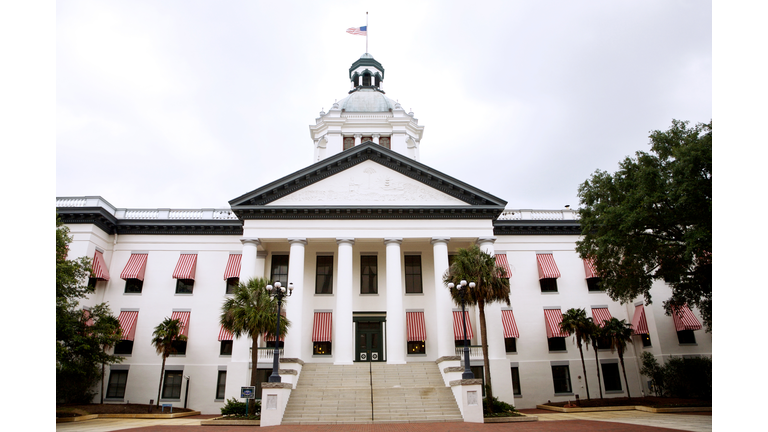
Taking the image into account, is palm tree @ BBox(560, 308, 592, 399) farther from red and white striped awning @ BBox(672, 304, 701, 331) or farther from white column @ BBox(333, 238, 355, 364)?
white column @ BBox(333, 238, 355, 364)

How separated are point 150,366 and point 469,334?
20238mm

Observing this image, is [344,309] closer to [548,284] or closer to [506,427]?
[506,427]

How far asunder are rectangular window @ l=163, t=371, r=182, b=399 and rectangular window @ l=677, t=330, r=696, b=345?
32.1m

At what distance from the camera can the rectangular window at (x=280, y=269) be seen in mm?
31312

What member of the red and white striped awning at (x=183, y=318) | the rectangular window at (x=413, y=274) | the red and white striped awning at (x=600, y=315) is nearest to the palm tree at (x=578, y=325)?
the red and white striped awning at (x=600, y=315)

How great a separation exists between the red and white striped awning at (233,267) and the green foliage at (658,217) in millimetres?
21137

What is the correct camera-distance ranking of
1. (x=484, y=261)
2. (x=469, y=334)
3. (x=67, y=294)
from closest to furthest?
(x=67, y=294), (x=484, y=261), (x=469, y=334)

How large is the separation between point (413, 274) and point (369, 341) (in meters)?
5.34

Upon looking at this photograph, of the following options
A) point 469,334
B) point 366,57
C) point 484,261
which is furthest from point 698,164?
point 366,57

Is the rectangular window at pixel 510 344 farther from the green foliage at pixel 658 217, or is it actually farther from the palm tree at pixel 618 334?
the green foliage at pixel 658 217

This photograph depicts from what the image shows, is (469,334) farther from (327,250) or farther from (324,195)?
(324,195)

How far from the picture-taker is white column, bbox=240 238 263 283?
27938mm

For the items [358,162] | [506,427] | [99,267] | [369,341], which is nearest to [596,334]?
[506,427]

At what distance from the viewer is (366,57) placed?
49.0 metres
